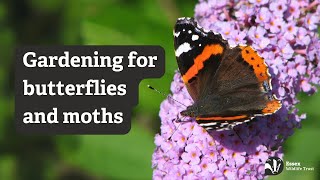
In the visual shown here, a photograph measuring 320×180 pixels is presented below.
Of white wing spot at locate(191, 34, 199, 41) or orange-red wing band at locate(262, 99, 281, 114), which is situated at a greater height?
white wing spot at locate(191, 34, 199, 41)

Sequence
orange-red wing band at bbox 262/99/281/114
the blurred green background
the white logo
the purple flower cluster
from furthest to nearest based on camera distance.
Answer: the blurred green background, the white logo, the purple flower cluster, orange-red wing band at bbox 262/99/281/114

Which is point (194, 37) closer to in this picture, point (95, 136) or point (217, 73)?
point (217, 73)

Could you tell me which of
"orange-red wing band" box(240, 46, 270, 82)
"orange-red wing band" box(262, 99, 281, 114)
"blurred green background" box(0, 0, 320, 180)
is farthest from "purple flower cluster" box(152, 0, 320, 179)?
"blurred green background" box(0, 0, 320, 180)

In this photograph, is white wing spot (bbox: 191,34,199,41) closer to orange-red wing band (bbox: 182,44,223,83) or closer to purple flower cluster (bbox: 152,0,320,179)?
orange-red wing band (bbox: 182,44,223,83)

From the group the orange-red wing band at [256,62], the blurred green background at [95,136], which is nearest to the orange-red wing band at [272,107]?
the orange-red wing band at [256,62]

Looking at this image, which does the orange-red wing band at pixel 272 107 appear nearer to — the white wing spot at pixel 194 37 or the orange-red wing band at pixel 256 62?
the orange-red wing band at pixel 256 62

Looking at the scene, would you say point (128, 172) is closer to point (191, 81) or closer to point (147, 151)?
point (147, 151)

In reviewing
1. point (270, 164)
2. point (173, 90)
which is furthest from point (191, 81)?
point (270, 164)
